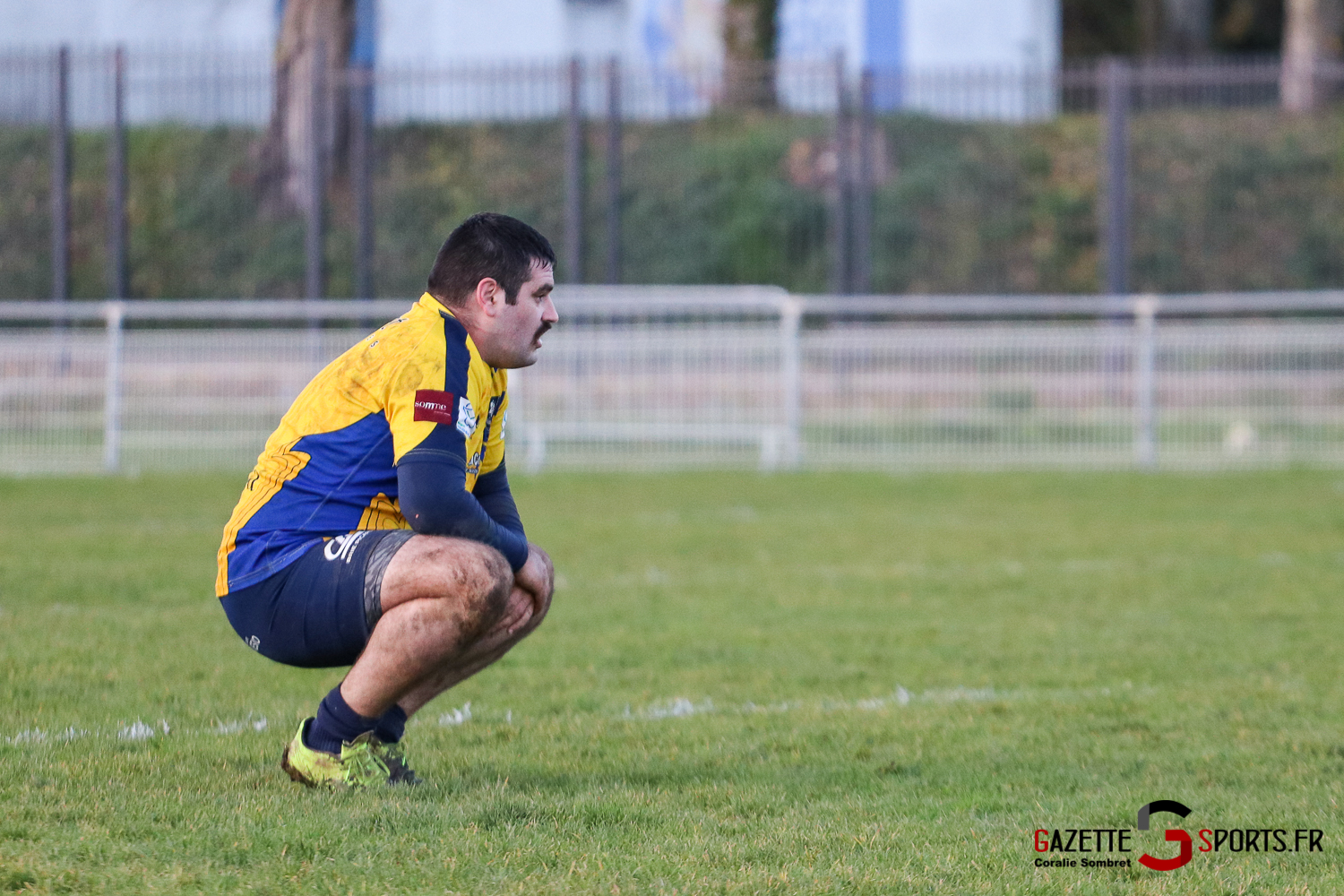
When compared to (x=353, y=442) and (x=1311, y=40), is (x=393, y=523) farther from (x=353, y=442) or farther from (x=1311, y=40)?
(x=1311, y=40)

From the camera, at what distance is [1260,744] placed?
4.78 m

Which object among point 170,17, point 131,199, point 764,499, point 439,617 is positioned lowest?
point 764,499

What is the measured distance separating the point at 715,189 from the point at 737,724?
65.9ft

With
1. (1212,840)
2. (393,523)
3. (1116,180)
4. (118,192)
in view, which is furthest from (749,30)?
(1212,840)

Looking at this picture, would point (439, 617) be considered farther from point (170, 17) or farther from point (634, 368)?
point (170, 17)

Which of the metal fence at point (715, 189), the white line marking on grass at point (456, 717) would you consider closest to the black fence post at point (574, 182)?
the metal fence at point (715, 189)

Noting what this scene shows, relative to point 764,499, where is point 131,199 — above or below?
above

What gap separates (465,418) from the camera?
154 inches

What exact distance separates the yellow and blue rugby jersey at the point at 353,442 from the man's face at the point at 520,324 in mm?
54

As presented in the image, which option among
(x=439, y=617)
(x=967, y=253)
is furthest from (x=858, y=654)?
(x=967, y=253)

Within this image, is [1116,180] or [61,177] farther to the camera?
[61,177]

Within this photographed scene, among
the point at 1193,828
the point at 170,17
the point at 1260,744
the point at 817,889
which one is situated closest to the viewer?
the point at 817,889

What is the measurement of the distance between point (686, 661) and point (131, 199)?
72.1 feet

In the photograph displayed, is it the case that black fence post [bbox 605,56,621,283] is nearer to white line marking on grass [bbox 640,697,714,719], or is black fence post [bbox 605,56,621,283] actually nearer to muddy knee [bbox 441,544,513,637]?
white line marking on grass [bbox 640,697,714,719]
